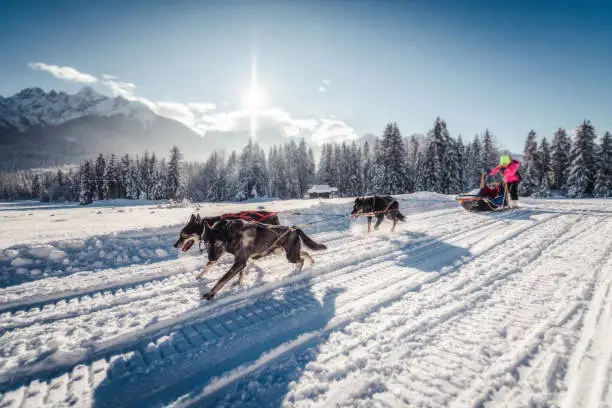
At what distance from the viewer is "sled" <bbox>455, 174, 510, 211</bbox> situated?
1160cm

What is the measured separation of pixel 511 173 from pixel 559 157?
3926cm

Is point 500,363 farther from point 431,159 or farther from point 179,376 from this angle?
point 431,159

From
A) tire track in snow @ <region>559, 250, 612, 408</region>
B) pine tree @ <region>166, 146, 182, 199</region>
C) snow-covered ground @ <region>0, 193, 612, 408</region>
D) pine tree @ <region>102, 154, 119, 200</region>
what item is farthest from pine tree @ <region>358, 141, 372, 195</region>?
pine tree @ <region>102, 154, 119, 200</region>

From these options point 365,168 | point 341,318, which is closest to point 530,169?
point 365,168

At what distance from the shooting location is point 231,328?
3318 mm

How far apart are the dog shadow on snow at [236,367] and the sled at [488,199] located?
10.3m

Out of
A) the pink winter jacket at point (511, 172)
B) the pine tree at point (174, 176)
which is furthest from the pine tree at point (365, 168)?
the pink winter jacket at point (511, 172)

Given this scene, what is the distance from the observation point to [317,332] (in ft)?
10.3

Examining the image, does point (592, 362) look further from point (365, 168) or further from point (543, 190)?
point (365, 168)

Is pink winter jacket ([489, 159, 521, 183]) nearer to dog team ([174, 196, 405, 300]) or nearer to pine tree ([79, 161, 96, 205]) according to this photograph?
dog team ([174, 196, 405, 300])

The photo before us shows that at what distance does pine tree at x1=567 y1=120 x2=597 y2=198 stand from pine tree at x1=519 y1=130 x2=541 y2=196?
351 centimetres

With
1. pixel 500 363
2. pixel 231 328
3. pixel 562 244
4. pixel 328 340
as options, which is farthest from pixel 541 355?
pixel 562 244

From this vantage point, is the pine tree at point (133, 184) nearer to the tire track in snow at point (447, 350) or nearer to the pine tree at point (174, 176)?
the pine tree at point (174, 176)

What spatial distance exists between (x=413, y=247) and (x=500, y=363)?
4.12m
